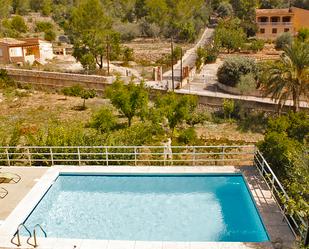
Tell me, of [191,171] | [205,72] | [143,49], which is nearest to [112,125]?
[191,171]

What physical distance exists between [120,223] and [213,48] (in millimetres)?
43932

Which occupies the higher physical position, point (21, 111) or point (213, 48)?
point (213, 48)

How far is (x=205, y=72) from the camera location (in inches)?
1812

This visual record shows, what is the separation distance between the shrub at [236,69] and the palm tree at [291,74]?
33.3ft

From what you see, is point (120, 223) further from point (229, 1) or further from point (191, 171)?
point (229, 1)

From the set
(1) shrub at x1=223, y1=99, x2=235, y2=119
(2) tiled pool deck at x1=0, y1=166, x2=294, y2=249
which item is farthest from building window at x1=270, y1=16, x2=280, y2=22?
(2) tiled pool deck at x1=0, y1=166, x2=294, y2=249

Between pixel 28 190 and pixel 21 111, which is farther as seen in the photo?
pixel 21 111

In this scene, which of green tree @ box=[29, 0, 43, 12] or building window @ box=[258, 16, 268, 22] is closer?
building window @ box=[258, 16, 268, 22]

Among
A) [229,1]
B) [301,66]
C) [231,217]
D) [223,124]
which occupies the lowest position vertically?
[223,124]

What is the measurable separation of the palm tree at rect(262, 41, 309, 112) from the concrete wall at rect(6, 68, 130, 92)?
690 inches

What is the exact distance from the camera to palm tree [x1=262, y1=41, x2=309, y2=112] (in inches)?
1029

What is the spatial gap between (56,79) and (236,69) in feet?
58.7

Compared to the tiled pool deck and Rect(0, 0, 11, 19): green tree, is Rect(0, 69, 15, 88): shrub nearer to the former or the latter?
the tiled pool deck

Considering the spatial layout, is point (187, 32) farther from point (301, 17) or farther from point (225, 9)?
point (225, 9)
